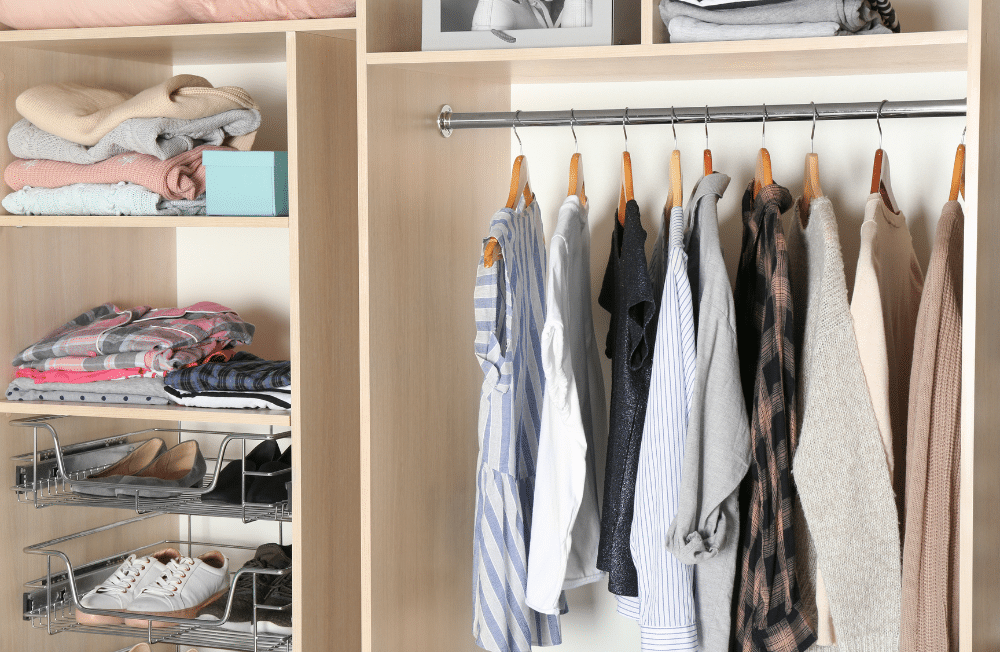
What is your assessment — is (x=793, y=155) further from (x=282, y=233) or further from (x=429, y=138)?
(x=282, y=233)

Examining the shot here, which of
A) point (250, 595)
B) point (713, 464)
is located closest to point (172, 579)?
point (250, 595)

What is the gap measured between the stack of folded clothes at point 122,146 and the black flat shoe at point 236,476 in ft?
1.73

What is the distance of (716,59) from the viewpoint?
1.62m

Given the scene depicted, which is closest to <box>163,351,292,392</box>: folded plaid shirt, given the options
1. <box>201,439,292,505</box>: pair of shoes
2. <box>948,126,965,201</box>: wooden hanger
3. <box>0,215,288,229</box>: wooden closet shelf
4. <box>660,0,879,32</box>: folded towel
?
<box>201,439,292,505</box>: pair of shoes

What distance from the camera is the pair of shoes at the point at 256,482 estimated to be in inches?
72.9

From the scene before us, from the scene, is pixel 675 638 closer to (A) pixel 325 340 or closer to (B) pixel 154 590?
(A) pixel 325 340

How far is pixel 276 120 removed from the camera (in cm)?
222

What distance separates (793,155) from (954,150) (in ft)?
1.00

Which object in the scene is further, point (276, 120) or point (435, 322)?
point (276, 120)

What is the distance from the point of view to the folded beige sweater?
182 centimetres

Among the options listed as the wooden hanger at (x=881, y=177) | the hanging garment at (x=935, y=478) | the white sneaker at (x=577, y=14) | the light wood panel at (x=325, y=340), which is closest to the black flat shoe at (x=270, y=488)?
the light wood panel at (x=325, y=340)

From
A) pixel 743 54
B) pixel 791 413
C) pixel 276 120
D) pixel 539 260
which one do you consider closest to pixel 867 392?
pixel 791 413

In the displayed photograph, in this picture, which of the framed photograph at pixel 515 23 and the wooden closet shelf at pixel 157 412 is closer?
the framed photograph at pixel 515 23

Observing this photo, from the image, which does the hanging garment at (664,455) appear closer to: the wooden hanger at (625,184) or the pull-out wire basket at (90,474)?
the wooden hanger at (625,184)
